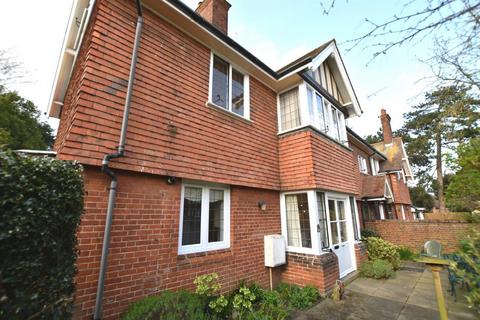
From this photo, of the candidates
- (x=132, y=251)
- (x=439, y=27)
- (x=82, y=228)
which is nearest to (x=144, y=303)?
(x=132, y=251)

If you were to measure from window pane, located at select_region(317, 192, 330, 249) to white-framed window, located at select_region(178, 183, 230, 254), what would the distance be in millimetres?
3165

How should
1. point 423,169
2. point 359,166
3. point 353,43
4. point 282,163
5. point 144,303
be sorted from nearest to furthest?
point 353,43 < point 144,303 < point 282,163 < point 359,166 < point 423,169

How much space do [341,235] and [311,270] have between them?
2.66 meters

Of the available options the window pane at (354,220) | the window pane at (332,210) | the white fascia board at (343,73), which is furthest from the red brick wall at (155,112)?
the white fascia board at (343,73)

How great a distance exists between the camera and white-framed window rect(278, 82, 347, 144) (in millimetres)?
7402

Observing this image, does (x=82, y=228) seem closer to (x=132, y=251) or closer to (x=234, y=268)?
(x=132, y=251)

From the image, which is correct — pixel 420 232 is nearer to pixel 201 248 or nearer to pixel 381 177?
pixel 381 177

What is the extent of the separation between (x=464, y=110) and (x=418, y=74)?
3.69 feet

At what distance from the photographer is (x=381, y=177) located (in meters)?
14.3

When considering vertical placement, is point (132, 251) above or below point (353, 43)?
below

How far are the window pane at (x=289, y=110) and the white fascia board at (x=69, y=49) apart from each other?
6244 millimetres

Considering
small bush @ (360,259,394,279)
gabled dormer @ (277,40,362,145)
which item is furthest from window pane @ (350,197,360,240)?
gabled dormer @ (277,40,362,145)

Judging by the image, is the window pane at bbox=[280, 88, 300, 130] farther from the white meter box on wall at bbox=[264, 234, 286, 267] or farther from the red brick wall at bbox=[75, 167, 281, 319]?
the red brick wall at bbox=[75, 167, 281, 319]

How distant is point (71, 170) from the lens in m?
2.53
